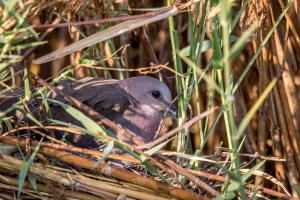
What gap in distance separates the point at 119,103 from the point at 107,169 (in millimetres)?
479

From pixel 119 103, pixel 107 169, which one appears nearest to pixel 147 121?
pixel 119 103

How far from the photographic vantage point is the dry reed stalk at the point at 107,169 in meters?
0.79

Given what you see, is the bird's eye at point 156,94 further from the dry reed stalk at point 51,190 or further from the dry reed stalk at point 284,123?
the dry reed stalk at point 51,190

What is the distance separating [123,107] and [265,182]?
2.76ft

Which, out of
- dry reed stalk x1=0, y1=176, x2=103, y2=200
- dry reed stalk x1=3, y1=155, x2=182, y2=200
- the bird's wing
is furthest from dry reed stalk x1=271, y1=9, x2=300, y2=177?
dry reed stalk x1=0, y1=176, x2=103, y2=200

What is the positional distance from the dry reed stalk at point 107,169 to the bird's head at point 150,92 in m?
0.61

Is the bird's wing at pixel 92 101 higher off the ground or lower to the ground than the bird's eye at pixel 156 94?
lower

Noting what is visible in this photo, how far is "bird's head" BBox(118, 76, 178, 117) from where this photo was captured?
4.60ft

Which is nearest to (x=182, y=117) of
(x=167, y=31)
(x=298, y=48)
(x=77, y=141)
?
(x=77, y=141)

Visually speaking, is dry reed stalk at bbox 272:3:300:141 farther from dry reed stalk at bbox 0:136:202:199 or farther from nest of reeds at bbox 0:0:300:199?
dry reed stalk at bbox 0:136:202:199

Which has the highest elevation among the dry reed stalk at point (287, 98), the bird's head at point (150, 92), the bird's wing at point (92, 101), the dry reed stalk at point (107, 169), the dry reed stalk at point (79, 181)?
the dry reed stalk at point (287, 98)

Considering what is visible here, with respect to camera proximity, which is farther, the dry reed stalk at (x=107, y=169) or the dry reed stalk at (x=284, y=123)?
the dry reed stalk at (x=284, y=123)

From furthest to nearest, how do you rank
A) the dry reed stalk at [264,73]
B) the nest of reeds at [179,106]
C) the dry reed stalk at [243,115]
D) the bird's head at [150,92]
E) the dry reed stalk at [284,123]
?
the dry reed stalk at [243,115] < the bird's head at [150,92] < the dry reed stalk at [284,123] < the dry reed stalk at [264,73] < the nest of reeds at [179,106]

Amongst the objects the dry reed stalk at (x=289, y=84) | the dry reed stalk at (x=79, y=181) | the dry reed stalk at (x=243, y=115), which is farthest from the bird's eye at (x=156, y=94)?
the dry reed stalk at (x=79, y=181)
